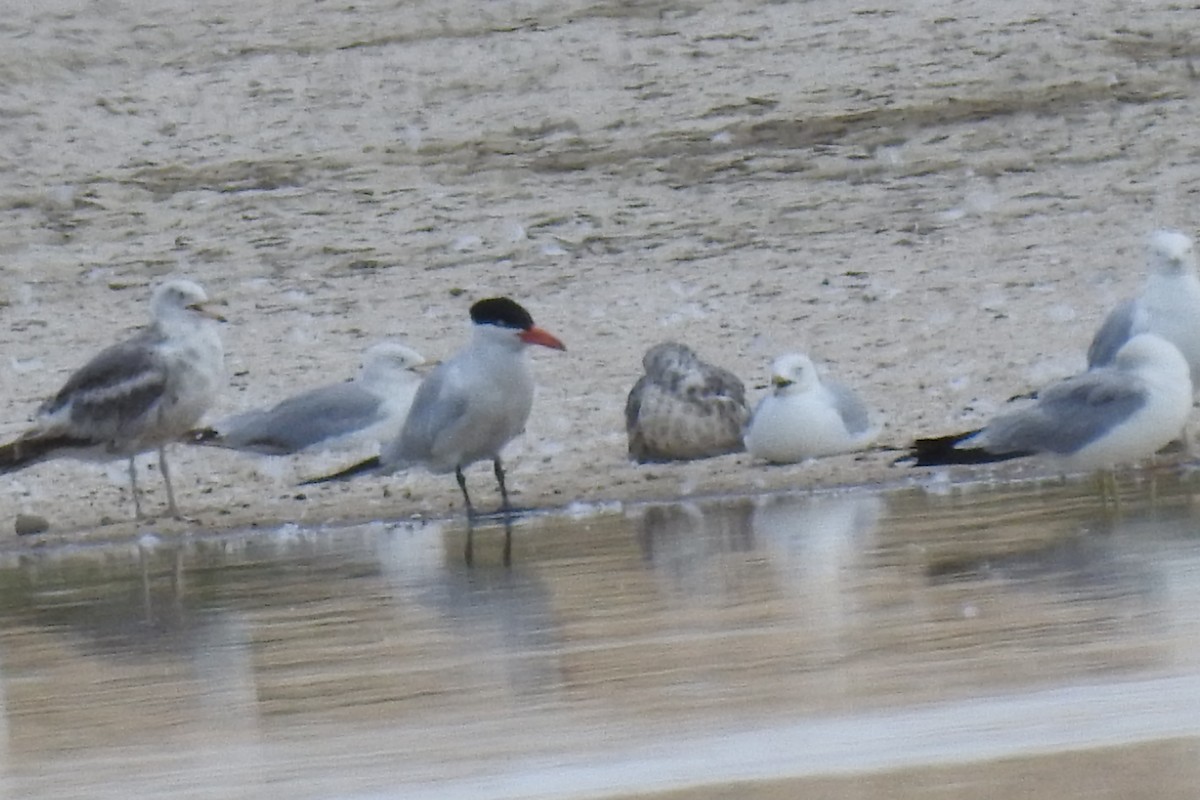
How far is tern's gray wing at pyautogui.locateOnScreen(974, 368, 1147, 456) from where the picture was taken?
9.38m

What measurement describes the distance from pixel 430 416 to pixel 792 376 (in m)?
1.53

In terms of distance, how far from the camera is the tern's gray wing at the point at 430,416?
10352 mm

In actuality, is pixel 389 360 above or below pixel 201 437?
above

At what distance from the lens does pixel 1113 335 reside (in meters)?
10.6

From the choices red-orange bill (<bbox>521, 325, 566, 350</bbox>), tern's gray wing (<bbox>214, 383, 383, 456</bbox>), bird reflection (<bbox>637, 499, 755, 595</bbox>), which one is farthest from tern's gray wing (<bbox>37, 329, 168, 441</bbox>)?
bird reflection (<bbox>637, 499, 755, 595</bbox>)

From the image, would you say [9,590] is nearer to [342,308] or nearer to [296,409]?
[296,409]

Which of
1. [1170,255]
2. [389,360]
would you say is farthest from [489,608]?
[389,360]

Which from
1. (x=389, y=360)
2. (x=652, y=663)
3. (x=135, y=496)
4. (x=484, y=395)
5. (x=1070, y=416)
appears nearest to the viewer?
(x=652, y=663)

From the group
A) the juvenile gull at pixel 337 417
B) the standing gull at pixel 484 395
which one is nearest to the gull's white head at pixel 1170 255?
the standing gull at pixel 484 395

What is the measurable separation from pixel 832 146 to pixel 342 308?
4088 millimetres

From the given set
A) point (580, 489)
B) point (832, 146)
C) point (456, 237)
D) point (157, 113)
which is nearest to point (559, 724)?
point (580, 489)

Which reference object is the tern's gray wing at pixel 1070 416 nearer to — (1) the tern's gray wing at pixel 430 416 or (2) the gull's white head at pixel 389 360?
(1) the tern's gray wing at pixel 430 416

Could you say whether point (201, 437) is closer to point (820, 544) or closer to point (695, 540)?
point (695, 540)

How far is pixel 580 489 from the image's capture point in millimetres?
10906
